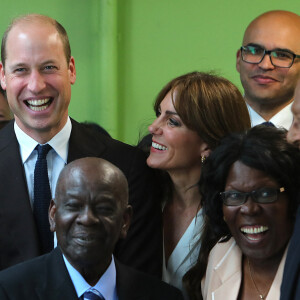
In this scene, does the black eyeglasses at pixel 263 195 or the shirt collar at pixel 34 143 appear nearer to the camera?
the black eyeglasses at pixel 263 195

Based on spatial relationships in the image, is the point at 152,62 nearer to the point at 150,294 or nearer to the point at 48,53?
the point at 48,53

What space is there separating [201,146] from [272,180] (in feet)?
1.50

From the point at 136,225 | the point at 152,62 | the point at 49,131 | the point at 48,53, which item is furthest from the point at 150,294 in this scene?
the point at 152,62

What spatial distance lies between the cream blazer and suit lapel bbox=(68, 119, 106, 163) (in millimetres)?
483

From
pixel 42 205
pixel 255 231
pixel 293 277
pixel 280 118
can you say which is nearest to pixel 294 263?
pixel 293 277

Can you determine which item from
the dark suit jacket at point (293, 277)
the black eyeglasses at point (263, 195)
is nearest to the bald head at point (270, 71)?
the black eyeglasses at point (263, 195)

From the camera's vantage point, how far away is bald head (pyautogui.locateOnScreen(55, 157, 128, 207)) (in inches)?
85.6

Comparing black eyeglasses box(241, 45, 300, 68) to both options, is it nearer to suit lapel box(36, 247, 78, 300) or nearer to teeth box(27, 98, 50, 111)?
teeth box(27, 98, 50, 111)

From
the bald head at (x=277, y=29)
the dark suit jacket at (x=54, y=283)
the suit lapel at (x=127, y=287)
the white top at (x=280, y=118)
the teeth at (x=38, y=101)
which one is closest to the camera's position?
the dark suit jacket at (x=54, y=283)

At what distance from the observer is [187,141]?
282cm

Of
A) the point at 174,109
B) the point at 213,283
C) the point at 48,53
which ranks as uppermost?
the point at 48,53

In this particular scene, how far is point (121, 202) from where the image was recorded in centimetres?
221

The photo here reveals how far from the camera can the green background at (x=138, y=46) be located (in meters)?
3.94

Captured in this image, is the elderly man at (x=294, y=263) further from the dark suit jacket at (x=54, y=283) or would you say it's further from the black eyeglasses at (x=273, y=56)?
the black eyeglasses at (x=273, y=56)
